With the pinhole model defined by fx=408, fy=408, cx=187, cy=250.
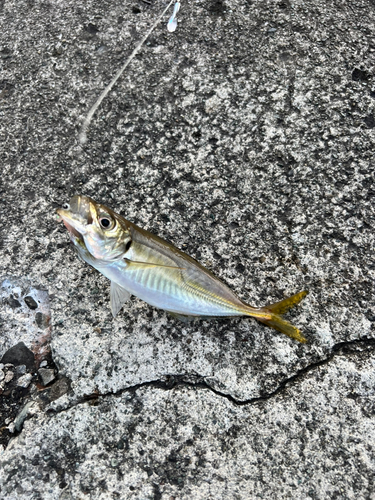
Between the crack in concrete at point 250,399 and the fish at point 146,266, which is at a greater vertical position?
the fish at point 146,266

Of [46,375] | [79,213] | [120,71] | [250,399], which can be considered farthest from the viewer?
[120,71]

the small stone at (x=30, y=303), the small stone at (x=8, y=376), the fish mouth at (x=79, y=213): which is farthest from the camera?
the small stone at (x=30, y=303)

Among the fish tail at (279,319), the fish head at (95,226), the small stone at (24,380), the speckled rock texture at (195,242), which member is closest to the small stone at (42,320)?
the speckled rock texture at (195,242)

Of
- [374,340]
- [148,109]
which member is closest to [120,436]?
[374,340]

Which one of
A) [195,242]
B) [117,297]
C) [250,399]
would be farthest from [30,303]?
[250,399]

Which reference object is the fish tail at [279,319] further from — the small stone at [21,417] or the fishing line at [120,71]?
the fishing line at [120,71]

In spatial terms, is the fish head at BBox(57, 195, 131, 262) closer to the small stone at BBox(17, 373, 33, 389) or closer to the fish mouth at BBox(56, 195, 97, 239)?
the fish mouth at BBox(56, 195, 97, 239)

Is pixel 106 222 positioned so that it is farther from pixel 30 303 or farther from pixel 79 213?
pixel 30 303
